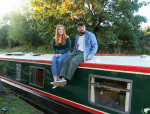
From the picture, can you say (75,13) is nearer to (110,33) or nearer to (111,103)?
(110,33)

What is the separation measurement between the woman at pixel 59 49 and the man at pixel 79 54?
25cm

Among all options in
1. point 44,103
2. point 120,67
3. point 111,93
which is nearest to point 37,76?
point 44,103

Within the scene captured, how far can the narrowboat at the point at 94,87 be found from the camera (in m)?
2.42

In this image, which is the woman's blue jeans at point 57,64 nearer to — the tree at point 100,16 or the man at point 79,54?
the man at point 79,54

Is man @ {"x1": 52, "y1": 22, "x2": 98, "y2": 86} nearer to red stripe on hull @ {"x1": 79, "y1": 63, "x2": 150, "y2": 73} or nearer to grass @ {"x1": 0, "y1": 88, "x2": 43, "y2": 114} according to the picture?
red stripe on hull @ {"x1": 79, "y1": 63, "x2": 150, "y2": 73}

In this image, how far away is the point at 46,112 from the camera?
4.34 meters

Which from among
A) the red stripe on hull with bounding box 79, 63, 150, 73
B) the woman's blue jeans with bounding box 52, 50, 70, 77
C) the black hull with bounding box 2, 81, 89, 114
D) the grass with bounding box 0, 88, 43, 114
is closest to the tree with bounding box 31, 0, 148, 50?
the black hull with bounding box 2, 81, 89, 114

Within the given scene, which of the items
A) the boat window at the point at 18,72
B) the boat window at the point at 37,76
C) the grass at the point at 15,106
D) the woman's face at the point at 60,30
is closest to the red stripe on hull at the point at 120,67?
the woman's face at the point at 60,30

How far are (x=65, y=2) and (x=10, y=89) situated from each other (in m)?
4.98

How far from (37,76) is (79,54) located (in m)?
1.82

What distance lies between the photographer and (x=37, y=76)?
4.56m

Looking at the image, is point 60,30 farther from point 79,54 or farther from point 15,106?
point 15,106

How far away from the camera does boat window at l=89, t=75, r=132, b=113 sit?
2547 mm

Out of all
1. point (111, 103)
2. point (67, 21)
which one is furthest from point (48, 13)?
point (111, 103)
